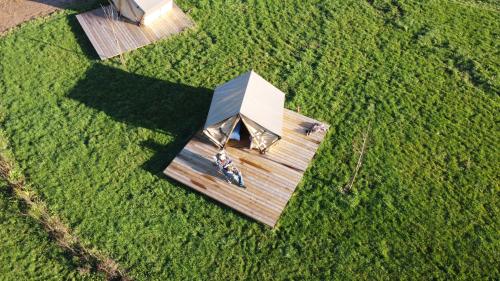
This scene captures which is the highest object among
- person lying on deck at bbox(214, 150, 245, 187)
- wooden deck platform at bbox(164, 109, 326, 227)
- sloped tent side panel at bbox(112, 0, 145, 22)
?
sloped tent side panel at bbox(112, 0, 145, 22)

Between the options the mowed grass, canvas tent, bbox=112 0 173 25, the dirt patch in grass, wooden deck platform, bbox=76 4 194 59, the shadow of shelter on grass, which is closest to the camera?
the mowed grass

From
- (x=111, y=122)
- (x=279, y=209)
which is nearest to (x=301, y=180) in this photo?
(x=279, y=209)

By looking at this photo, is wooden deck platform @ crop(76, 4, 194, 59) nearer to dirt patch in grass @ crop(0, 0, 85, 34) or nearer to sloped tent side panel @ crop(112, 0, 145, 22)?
sloped tent side panel @ crop(112, 0, 145, 22)

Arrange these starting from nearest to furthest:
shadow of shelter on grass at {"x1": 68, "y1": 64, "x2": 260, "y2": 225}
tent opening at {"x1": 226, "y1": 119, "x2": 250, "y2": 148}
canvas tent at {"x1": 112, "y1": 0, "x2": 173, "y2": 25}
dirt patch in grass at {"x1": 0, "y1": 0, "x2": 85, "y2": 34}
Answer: tent opening at {"x1": 226, "y1": 119, "x2": 250, "y2": 148} → shadow of shelter on grass at {"x1": 68, "y1": 64, "x2": 260, "y2": 225} → canvas tent at {"x1": 112, "y1": 0, "x2": 173, "y2": 25} → dirt patch in grass at {"x1": 0, "y1": 0, "x2": 85, "y2": 34}

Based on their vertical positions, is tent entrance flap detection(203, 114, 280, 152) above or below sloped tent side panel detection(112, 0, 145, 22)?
below

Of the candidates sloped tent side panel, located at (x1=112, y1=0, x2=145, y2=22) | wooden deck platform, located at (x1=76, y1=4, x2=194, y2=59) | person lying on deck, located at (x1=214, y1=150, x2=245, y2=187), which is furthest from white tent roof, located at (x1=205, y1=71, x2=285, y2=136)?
sloped tent side panel, located at (x1=112, y1=0, x2=145, y2=22)

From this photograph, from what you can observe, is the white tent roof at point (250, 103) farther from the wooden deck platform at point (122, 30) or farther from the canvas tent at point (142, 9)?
the canvas tent at point (142, 9)

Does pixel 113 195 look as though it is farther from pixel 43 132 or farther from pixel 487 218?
pixel 487 218

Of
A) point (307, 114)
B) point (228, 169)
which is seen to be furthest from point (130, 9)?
point (228, 169)
